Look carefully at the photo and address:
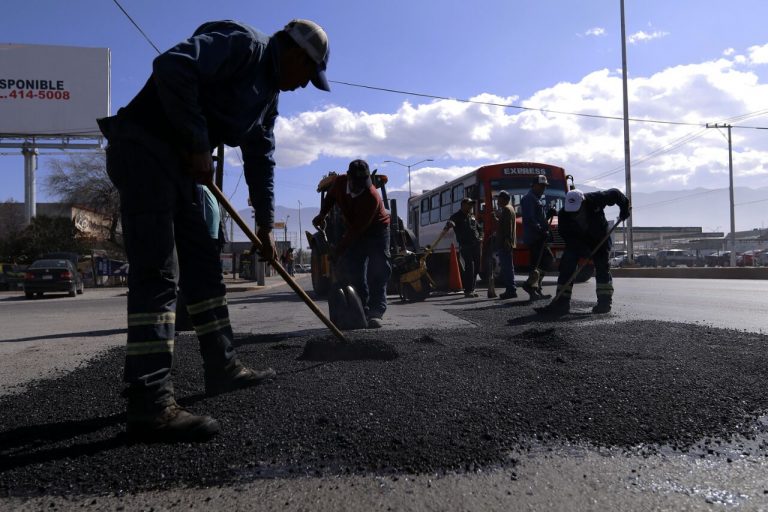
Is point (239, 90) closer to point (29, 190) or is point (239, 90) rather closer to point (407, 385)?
point (407, 385)

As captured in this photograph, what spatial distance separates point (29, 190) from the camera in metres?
37.3

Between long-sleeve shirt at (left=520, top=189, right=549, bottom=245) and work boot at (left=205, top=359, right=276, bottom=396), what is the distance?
6778 mm

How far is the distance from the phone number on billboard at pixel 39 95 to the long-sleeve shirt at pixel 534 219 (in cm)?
3434

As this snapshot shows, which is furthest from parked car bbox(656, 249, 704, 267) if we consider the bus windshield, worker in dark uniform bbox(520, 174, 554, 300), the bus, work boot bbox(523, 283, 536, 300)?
work boot bbox(523, 283, 536, 300)

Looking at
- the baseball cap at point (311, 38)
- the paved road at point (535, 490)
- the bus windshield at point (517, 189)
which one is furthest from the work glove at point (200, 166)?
the bus windshield at point (517, 189)

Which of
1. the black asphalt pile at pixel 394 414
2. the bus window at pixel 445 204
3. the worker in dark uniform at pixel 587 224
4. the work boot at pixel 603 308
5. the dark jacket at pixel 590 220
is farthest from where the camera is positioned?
the bus window at pixel 445 204

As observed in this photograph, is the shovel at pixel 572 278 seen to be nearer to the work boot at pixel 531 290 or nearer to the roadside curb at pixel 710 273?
the work boot at pixel 531 290

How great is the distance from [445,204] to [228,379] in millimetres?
16202

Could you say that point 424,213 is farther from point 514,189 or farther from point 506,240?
point 506,240

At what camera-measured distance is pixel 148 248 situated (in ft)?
7.91

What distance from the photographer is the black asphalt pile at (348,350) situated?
3688 mm

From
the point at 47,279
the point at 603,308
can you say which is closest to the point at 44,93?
the point at 47,279

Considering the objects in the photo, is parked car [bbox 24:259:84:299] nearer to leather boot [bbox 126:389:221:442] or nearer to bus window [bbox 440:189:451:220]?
bus window [bbox 440:189:451:220]

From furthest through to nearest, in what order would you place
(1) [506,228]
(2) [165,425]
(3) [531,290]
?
(1) [506,228]
(3) [531,290]
(2) [165,425]
